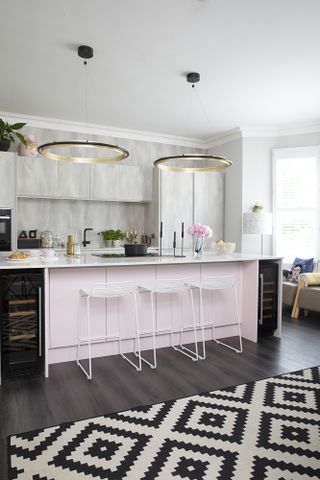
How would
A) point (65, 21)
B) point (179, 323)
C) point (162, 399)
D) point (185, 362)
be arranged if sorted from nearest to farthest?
point (162, 399) < point (65, 21) < point (185, 362) < point (179, 323)

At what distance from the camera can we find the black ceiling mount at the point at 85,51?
11.2 ft

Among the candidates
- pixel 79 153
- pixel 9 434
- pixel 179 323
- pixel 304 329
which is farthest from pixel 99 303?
pixel 79 153

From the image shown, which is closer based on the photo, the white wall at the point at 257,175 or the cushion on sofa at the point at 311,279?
the cushion on sofa at the point at 311,279

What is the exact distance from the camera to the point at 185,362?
345 cm

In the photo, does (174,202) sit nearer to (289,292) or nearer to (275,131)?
(275,131)

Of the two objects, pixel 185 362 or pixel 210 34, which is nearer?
pixel 210 34

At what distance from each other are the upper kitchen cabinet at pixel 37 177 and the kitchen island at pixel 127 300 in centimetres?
193

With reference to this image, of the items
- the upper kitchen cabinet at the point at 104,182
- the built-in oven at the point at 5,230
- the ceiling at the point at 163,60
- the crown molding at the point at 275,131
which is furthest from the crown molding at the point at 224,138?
the built-in oven at the point at 5,230

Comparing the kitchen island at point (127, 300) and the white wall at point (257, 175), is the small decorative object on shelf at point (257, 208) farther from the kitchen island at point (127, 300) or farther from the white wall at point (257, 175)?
the kitchen island at point (127, 300)

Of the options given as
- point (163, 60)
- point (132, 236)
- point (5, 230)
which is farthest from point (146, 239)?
point (163, 60)

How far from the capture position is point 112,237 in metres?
6.01

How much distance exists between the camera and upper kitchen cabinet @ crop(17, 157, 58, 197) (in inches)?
208

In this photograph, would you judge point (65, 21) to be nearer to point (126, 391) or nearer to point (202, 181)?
point (126, 391)

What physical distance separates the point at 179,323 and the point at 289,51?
291 centimetres
